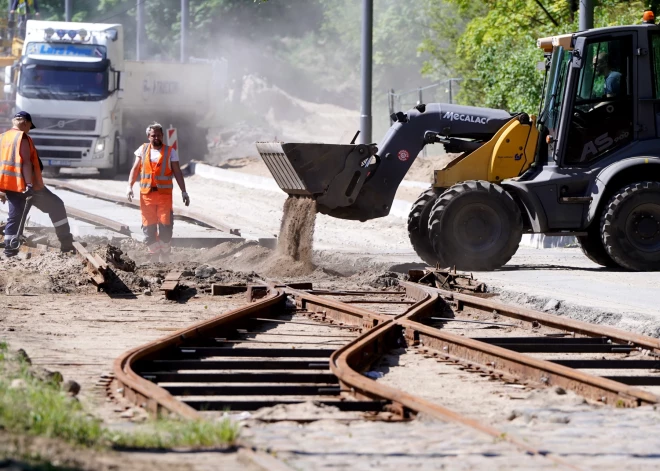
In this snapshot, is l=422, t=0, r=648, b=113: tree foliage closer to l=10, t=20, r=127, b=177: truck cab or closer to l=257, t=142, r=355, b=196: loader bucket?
l=10, t=20, r=127, b=177: truck cab

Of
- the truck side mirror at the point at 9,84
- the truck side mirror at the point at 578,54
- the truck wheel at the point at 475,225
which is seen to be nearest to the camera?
the truck side mirror at the point at 578,54

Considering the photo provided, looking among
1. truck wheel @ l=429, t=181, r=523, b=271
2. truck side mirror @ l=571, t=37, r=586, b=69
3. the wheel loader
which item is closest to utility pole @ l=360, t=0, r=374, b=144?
Result: the wheel loader

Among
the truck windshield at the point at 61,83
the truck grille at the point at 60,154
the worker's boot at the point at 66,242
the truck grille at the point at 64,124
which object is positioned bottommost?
the worker's boot at the point at 66,242

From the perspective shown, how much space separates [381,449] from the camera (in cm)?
545

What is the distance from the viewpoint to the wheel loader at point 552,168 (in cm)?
1403

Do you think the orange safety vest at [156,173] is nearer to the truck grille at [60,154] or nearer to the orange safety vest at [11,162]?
the orange safety vest at [11,162]

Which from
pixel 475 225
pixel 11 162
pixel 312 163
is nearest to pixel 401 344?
pixel 312 163

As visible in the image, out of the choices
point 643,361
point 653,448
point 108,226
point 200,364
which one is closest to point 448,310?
point 643,361

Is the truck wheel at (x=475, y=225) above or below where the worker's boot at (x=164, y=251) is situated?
above

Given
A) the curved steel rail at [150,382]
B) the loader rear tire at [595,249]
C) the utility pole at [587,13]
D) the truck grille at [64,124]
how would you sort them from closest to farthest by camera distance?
the curved steel rail at [150,382], the loader rear tire at [595,249], the utility pole at [587,13], the truck grille at [64,124]

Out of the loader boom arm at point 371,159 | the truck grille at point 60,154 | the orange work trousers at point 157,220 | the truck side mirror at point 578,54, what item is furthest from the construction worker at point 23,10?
the truck side mirror at point 578,54

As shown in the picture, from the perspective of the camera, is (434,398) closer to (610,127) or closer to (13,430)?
(13,430)

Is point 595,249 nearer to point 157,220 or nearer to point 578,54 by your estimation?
point 578,54

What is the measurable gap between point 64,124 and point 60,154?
0.96 metres
